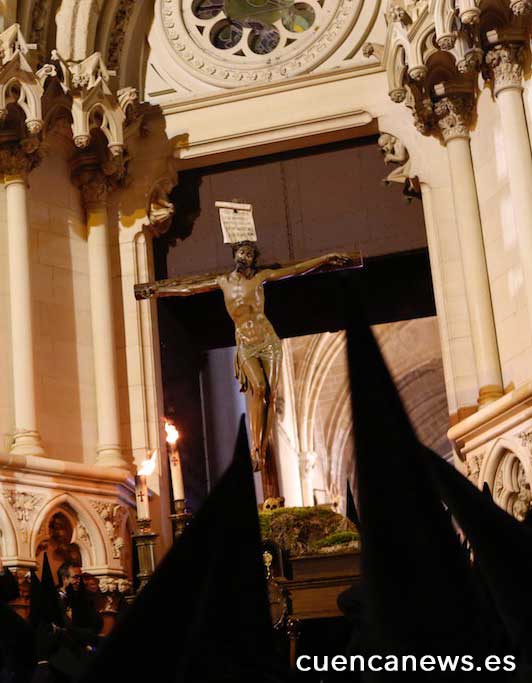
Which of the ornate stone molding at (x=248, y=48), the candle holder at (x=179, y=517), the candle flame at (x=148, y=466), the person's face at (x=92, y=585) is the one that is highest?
the ornate stone molding at (x=248, y=48)

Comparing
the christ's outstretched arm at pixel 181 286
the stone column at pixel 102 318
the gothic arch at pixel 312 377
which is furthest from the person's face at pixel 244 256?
the gothic arch at pixel 312 377

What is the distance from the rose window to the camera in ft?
39.5

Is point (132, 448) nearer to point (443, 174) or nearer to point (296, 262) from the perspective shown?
point (296, 262)

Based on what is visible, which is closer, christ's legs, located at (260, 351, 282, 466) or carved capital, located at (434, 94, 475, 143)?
christ's legs, located at (260, 351, 282, 466)

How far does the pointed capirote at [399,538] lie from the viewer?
9.96ft

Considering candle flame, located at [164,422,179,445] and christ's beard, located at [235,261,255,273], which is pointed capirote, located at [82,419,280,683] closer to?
candle flame, located at [164,422,179,445]

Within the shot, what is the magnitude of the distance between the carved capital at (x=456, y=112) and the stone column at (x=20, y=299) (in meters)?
3.49

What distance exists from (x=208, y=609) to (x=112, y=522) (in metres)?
7.32

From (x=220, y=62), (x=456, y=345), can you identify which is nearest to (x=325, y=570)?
(x=456, y=345)

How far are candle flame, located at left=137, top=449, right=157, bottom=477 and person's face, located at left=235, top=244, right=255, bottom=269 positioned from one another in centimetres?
177

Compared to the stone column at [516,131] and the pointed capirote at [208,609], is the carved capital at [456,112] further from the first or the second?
the pointed capirote at [208,609]

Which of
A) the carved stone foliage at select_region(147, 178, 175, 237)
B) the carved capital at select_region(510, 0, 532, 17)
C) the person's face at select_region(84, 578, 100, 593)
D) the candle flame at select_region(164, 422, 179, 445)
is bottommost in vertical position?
the person's face at select_region(84, 578, 100, 593)

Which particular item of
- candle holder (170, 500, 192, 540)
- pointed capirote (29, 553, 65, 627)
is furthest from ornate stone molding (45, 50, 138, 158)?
pointed capirote (29, 553, 65, 627)

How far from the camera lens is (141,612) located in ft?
10.1
